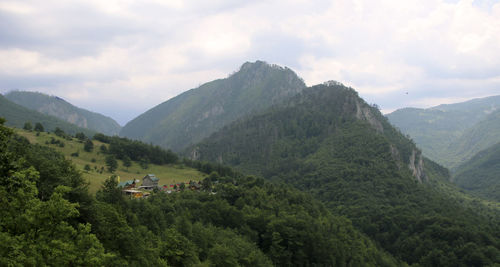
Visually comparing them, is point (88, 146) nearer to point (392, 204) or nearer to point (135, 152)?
point (135, 152)

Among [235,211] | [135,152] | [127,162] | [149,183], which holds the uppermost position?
[135,152]

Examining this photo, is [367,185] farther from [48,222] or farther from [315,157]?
[48,222]

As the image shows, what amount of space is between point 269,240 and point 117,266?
4376cm

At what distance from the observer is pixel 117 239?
111 feet

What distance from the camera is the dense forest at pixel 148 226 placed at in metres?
24.1

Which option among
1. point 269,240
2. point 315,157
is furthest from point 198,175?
point 315,157

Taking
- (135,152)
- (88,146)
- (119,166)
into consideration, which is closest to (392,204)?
(135,152)

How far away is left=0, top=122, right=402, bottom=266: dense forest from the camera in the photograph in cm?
2409

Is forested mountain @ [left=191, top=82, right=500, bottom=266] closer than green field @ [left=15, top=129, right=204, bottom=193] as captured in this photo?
Yes

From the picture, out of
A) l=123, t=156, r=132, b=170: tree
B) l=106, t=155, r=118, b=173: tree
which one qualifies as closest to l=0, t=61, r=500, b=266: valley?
l=123, t=156, r=132, b=170: tree

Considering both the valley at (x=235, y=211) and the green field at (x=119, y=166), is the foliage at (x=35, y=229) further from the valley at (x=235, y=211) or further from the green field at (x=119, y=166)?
the green field at (x=119, y=166)

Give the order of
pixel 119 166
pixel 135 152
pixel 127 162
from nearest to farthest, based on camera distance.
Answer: pixel 119 166, pixel 127 162, pixel 135 152

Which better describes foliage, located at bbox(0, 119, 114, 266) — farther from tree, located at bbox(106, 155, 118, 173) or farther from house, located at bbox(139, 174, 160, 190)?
tree, located at bbox(106, 155, 118, 173)

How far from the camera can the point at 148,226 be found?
156 ft
